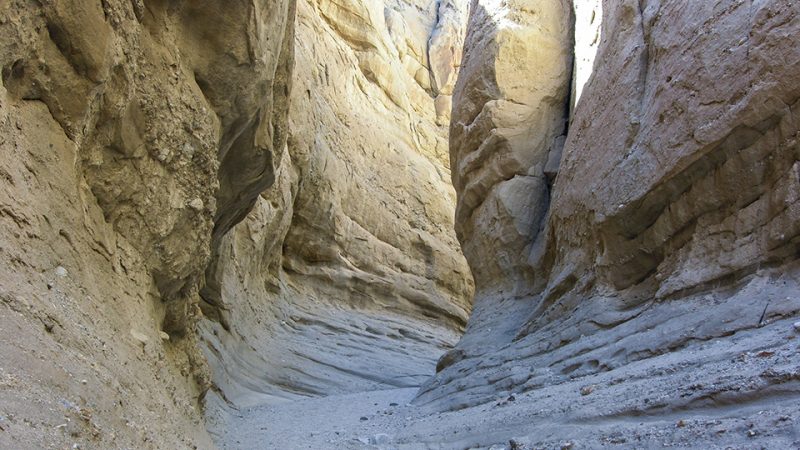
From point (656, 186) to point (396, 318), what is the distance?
45.6 feet

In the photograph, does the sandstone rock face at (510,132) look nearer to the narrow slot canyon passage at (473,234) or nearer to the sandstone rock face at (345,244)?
the narrow slot canyon passage at (473,234)

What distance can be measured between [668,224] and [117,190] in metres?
5.84

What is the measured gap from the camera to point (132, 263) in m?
5.86

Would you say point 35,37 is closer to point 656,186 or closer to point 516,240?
point 656,186

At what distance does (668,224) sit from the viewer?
7.54 m

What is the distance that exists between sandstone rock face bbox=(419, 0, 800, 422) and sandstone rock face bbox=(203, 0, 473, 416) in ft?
14.5

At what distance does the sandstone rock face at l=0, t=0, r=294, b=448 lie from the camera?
144 inches

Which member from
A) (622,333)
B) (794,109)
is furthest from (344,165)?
(794,109)

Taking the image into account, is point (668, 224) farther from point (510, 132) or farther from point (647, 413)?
point (510, 132)

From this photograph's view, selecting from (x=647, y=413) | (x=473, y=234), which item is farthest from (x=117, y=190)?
(x=473, y=234)

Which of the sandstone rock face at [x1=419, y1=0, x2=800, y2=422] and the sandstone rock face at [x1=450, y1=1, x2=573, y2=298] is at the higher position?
the sandstone rock face at [x1=450, y1=1, x2=573, y2=298]

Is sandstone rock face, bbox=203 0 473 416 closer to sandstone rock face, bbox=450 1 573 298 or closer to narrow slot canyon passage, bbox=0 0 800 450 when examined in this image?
narrow slot canyon passage, bbox=0 0 800 450

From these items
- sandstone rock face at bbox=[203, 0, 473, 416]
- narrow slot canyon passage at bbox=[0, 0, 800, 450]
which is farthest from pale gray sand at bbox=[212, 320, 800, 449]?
sandstone rock face at bbox=[203, 0, 473, 416]

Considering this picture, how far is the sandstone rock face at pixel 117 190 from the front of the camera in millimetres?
3662
